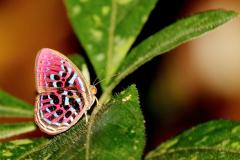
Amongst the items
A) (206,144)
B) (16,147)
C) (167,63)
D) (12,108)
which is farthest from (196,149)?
(167,63)

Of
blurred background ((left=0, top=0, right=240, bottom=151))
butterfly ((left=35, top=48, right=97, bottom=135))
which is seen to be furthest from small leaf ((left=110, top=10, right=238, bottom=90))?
blurred background ((left=0, top=0, right=240, bottom=151))

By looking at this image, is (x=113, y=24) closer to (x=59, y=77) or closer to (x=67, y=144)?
(x=59, y=77)

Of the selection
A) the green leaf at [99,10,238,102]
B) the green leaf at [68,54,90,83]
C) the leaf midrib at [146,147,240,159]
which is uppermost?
the green leaf at [68,54,90,83]

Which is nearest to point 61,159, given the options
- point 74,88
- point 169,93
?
point 74,88

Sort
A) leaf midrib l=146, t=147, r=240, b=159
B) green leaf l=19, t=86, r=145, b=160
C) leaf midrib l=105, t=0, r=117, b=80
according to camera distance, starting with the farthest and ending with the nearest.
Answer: leaf midrib l=105, t=0, r=117, b=80, leaf midrib l=146, t=147, r=240, b=159, green leaf l=19, t=86, r=145, b=160

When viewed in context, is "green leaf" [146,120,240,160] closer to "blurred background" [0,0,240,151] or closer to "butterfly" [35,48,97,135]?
"butterfly" [35,48,97,135]

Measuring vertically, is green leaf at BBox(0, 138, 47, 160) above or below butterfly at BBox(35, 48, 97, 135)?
below

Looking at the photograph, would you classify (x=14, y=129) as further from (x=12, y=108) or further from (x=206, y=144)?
(x=206, y=144)

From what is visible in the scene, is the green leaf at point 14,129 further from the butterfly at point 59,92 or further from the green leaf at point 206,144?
the green leaf at point 206,144
